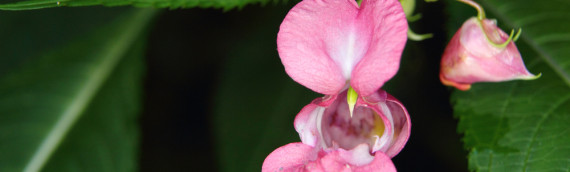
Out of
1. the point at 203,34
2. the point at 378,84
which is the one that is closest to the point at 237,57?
the point at 203,34

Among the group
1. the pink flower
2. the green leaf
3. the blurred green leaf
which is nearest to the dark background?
the blurred green leaf

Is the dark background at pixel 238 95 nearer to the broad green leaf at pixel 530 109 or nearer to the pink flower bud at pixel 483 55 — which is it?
the broad green leaf at pixel 530 109

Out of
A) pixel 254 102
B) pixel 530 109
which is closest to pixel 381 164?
pixel 530 109

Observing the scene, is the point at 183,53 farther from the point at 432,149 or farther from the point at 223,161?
the point at 432,149

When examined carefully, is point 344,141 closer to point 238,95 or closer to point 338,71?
point 338,71

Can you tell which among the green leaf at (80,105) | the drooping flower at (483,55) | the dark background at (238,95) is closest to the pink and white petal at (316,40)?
the drooping flower at (483,55)
